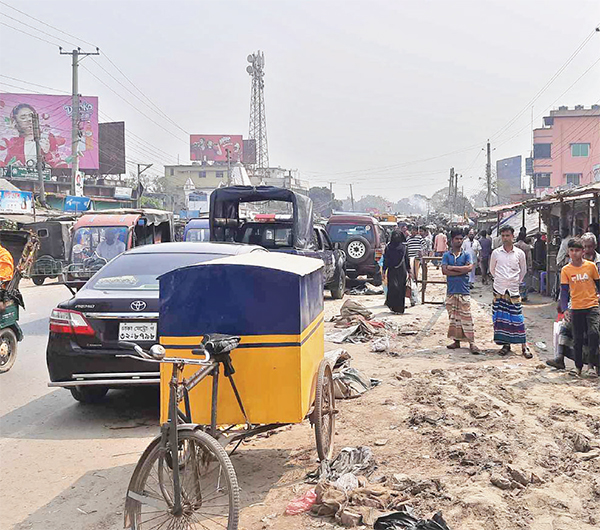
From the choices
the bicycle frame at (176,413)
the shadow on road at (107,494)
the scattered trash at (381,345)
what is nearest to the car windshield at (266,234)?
the scattered trash at (381,345)

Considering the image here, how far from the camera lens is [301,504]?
4.52 metres

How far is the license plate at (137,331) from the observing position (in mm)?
6441

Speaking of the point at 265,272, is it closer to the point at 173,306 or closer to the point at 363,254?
the point at 173,306

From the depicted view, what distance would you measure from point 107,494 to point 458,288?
6818 millimetres

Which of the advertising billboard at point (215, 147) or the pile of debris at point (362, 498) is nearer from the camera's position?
the pile of debris at point (362, 498)

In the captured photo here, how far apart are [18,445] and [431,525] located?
13.1 ft

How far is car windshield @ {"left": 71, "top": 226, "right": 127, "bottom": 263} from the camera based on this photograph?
1403 cm

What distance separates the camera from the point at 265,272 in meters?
4.58

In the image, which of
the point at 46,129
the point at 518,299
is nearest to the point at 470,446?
the point at 518,299

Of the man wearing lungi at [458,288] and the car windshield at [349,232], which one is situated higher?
the car windshield at [349,232]

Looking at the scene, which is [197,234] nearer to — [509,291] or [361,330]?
[361,330]

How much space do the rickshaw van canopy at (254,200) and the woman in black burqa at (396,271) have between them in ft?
6.10

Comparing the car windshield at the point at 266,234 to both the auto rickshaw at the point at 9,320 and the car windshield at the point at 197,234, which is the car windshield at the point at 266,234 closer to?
the car windshield at the point at 197,234

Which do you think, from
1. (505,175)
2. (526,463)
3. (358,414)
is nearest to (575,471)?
(526,463)
